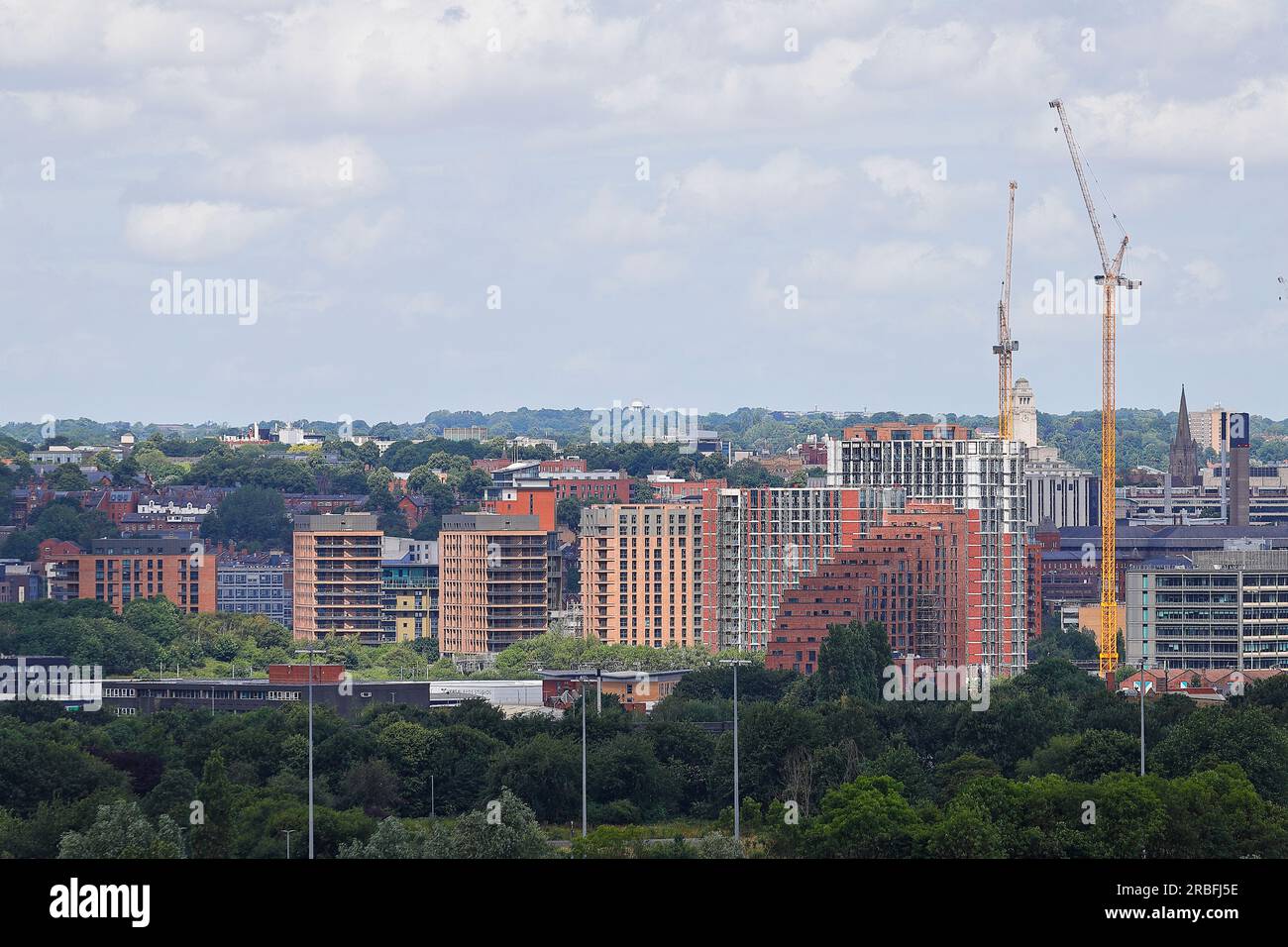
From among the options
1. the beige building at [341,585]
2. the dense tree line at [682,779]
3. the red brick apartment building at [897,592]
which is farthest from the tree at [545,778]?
the beige building at [341,585]

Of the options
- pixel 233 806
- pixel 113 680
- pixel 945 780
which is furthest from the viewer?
pixel 113 680

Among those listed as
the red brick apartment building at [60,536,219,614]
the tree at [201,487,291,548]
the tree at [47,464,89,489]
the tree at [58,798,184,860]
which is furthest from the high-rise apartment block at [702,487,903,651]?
the tree at [58,798,184,860]

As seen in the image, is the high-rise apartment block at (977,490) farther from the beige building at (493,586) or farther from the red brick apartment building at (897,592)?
the beige building at (493,586)

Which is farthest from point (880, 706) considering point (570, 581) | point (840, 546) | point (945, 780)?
point (570, 581)

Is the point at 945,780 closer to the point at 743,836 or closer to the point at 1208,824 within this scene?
the point at 743,836

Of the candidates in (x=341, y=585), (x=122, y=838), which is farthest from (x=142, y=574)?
(x=122, y=838)
